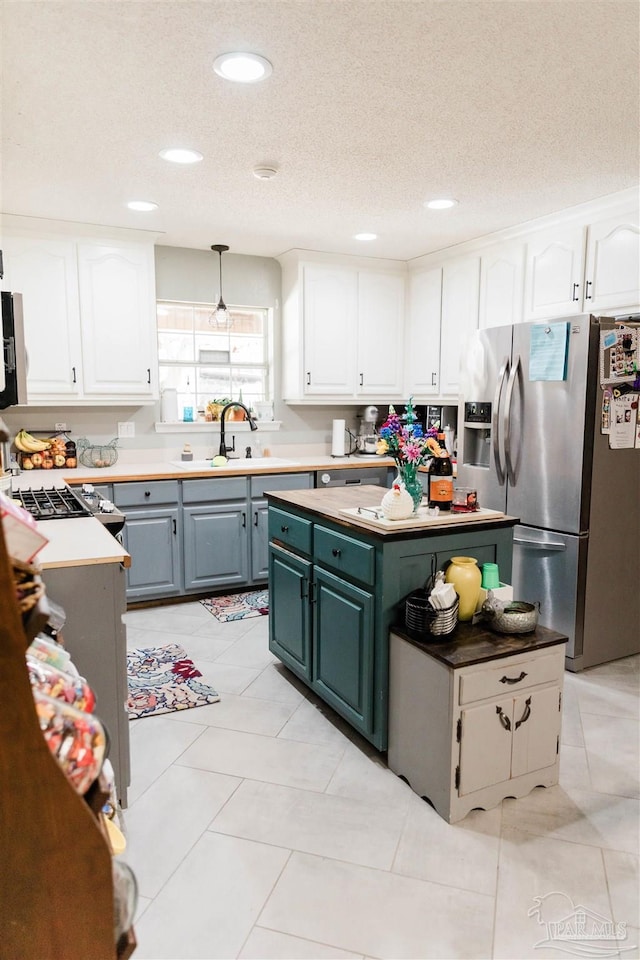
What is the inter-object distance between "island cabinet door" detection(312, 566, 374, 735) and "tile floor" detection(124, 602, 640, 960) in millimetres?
159

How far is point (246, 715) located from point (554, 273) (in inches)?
117

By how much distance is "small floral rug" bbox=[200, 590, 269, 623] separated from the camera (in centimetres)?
402

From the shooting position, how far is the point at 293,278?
4.79m

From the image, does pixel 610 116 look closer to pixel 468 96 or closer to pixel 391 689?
pixel 468 96

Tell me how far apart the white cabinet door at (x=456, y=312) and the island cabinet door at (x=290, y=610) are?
7.00ft

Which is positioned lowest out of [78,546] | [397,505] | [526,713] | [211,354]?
[526,713]

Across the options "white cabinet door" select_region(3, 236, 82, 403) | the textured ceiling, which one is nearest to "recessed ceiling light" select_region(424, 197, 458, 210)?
the textured ceiling

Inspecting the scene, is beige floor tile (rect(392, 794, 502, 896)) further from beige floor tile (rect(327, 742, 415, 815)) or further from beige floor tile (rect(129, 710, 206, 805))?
beige floor tile (rect(129, 710, 206, 805))

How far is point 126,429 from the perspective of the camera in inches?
181

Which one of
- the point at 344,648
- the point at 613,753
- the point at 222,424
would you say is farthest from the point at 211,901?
the point at 222,424

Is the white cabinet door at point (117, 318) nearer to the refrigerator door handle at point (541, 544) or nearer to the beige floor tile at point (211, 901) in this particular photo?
the refrigerator door handle at point (541, 544)

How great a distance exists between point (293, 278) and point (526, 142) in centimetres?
238

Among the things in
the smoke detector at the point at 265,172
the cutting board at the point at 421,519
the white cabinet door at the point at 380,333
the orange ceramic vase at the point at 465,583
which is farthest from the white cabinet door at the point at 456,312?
the orange ceramic vase at the point at 465,583

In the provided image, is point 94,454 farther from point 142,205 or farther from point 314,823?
point 314,823
